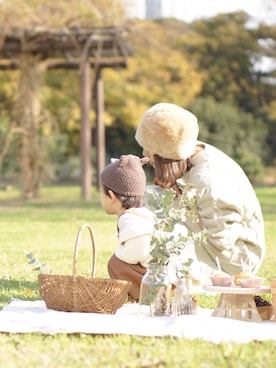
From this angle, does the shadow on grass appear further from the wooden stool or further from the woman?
the wooden stool

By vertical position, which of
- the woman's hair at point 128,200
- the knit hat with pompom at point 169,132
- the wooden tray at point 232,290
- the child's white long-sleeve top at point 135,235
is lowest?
the wooden tray at point 232,290

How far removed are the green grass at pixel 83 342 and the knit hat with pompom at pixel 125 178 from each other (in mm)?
775

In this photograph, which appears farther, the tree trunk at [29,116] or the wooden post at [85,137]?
the wooden post at [85,137]

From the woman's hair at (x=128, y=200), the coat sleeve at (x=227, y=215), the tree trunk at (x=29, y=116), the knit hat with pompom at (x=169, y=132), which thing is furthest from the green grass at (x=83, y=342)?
the tree trunk at (x=29, y=116)

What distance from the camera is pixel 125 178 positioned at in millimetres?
4781

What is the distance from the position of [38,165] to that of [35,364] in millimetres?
13933

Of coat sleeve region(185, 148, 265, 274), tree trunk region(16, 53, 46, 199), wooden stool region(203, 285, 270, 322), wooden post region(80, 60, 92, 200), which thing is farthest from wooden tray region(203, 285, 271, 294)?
tree trunk region(16, 53, 46, 199)

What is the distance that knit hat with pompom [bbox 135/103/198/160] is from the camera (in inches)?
208

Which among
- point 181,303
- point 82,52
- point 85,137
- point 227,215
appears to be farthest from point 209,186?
point 85,137

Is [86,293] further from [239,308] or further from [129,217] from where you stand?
[239,308]

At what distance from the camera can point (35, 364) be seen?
122 inches

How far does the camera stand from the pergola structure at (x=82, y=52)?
15664mm

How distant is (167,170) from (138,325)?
1718 mm

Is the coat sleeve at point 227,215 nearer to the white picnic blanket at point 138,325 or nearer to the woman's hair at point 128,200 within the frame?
the woman's hair at point 128,200
